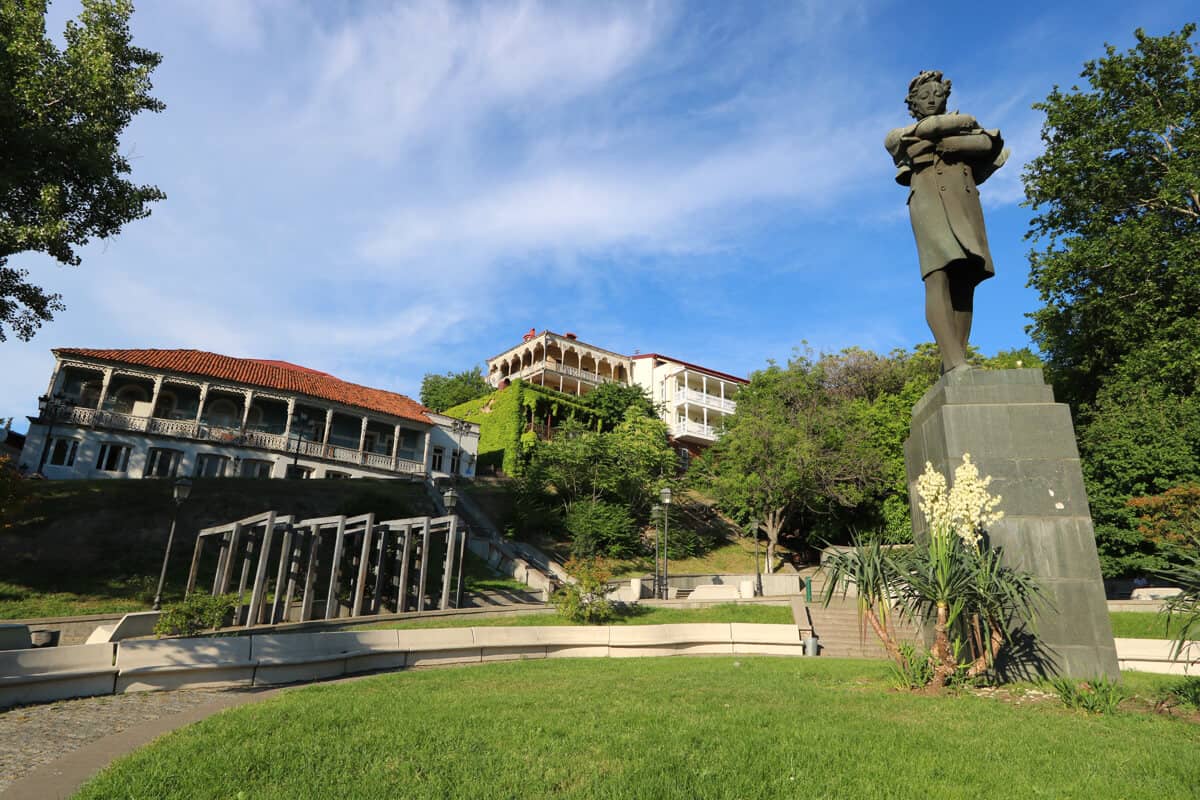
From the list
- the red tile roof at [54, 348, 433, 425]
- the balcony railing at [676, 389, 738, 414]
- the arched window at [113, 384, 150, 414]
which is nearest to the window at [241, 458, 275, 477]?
the red tile roof at [54, 348, 433, 425]

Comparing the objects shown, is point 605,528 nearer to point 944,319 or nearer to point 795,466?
point 795,466

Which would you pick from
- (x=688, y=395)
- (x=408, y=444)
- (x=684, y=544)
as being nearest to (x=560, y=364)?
(x=688, y=395)

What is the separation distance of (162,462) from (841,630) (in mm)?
33804

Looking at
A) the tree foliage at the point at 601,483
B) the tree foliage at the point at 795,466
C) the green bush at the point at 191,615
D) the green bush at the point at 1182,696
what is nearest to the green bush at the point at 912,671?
the green bush at the point at 1182,696

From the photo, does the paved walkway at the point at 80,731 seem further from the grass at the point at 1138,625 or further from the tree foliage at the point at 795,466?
the tree foliage at the point at 795,466

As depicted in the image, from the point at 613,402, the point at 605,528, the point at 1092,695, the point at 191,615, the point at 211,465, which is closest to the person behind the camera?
the point at 1092,695

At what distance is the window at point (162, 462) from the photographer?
115 feet

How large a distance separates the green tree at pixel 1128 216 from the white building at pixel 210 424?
113ft

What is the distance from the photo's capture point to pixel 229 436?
37031 mm

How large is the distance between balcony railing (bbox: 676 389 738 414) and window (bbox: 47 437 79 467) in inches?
1509

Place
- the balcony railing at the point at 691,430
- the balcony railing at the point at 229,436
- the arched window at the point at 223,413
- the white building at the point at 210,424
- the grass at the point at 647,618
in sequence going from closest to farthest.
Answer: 1. the grass at the point at 647,618
2. the white building at the point at 210,424
3. the balcony railing at the point at 229,436
4. the arched window at the point at 223,413
5. the balcony railing at the point at 691,430

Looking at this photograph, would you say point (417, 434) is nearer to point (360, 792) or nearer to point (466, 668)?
point (466, 668)

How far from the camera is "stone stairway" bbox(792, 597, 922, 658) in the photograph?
16328mm

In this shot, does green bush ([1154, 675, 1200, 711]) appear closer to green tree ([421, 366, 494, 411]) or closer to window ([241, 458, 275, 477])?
window ([241, 458, 275, 477])
